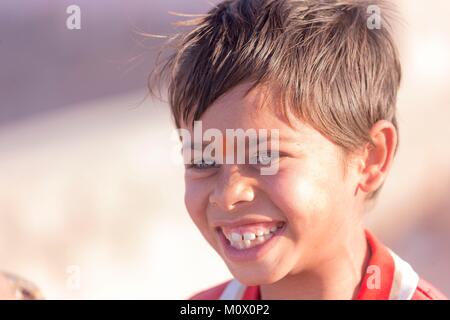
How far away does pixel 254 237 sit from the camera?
140 cm

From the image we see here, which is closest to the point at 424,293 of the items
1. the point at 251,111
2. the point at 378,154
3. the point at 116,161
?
the point at 378,154

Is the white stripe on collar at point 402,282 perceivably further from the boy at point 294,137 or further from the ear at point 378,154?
the ear at point 378,154

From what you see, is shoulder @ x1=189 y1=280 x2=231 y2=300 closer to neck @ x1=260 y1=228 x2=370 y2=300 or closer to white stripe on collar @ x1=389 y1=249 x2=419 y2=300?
neck @ x1=260 y1=228 x2=370 y2=300

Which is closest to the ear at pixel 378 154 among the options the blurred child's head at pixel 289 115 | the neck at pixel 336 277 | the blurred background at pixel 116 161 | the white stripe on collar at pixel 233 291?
the blurred child's head at pixel 289 115

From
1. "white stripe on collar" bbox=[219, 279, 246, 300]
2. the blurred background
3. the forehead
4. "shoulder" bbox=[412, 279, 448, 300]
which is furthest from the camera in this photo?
the blurred background

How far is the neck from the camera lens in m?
1.49

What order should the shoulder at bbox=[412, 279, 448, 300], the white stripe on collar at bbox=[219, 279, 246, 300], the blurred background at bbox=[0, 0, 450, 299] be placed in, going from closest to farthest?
the shoulder at bbox=[412, 279, 448, 300] → the white stripe on collar at bbox=[219, 279, 246, 300] → the blurred background at bbox=[0, 0, 450, 299]

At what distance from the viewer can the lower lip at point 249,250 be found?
1.39 metres

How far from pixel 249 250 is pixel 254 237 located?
0.10 ft

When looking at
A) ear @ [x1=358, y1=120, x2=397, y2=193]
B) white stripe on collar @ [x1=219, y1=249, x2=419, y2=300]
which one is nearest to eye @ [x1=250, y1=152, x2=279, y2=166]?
ear @ [x1=358, y1=120, x2=397, y2=193]

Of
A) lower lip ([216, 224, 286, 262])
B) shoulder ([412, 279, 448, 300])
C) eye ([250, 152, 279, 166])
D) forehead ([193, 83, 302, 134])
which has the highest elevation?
forehead ([193, 83, 302, 134])

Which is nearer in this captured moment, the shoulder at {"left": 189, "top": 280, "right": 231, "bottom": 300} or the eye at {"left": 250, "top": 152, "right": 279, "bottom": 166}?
the eye at {"left": 250, "top": 152, "right": 279, "bottom": 166}
